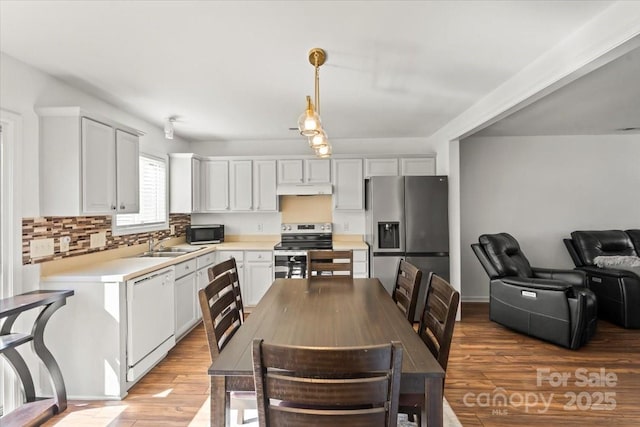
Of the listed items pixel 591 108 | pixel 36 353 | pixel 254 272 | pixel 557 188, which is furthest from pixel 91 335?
pixel 557 188

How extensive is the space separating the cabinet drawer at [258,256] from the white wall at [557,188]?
3.24 meters

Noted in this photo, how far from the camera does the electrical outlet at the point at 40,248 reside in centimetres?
238

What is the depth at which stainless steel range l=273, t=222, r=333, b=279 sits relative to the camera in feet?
Answer: 14.0

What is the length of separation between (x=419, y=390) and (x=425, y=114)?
3.18 m

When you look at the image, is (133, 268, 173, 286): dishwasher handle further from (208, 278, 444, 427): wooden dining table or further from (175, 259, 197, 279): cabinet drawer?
(208, 278, 444, 427): wooden dining table

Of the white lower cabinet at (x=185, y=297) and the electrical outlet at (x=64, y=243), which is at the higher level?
the electrical outlet at (x=64, y=243)

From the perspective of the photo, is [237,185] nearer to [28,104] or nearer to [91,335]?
[28,104]

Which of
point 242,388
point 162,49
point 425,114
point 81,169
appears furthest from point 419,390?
point 425,114

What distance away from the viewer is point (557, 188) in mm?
4750

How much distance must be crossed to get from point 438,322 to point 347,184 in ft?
10.5

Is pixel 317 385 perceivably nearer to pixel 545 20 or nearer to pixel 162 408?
pixel 162 408

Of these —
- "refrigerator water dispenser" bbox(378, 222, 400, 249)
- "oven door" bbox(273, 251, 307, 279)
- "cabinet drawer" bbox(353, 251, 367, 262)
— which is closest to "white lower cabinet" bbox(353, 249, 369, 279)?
"cabinet drawer" bbox(353, 251, 367, 262)

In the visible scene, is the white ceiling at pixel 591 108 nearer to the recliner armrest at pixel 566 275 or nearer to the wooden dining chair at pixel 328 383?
the recliner armrest at pixel 566 275

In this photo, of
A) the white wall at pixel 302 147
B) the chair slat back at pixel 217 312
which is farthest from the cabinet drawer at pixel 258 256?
the chair slat back at pixel 217 312
